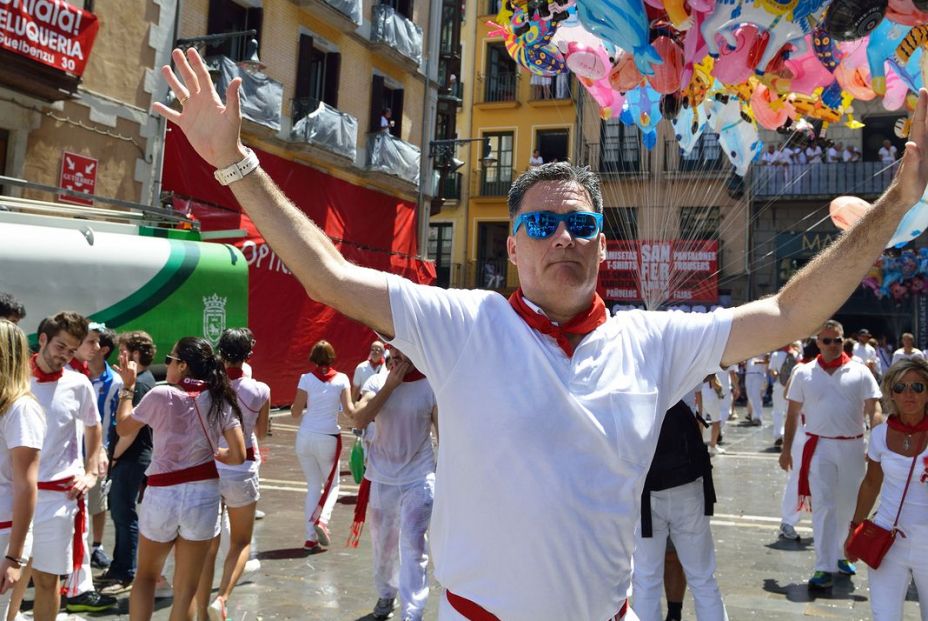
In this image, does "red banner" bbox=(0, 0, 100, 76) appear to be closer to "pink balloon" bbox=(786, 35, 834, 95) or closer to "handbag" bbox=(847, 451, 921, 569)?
"pink balloon" bbox=(786, 35, 834, 95)

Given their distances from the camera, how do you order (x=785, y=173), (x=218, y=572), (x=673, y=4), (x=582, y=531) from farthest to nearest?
(x=785, y=173) < (x=218, y=572) < (x=673, y=4) < (x=582, y=531)

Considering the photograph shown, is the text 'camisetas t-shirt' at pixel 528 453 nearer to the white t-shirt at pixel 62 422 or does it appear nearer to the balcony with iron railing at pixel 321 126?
the white t-shirt at pixel 62 422

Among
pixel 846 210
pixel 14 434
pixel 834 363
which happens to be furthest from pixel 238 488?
pixel 834 363

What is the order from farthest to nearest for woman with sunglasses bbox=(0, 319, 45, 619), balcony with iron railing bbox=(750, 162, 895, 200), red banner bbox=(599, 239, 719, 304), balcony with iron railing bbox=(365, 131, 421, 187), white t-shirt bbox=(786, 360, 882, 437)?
balcony with iron railing bbox=(750, 162, 895, 200) < red banner bbox=(599, 239, 719, 304) < balcony with iron railing bbox=(365, 131, 421, 187) < white t-shirt bbox=(786, 360, 882, 437) < woman with sunglasses bbox=(0, 319, 45, 619)

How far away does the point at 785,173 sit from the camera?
88.8 ft

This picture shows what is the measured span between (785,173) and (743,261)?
11.6 feet

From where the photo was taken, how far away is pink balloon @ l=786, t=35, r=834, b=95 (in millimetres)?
5359

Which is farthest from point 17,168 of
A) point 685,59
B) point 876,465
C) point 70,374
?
point 876,465

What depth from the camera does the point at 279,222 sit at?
7.03 ft

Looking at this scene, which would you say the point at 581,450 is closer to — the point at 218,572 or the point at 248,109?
the point at 218,572

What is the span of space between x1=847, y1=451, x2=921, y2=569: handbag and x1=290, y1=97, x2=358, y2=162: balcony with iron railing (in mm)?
14983

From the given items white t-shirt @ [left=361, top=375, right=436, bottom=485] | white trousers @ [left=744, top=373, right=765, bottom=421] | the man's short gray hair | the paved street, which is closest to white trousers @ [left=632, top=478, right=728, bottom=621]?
the paved street

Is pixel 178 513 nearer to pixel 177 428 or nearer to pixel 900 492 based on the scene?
pixel 177 428

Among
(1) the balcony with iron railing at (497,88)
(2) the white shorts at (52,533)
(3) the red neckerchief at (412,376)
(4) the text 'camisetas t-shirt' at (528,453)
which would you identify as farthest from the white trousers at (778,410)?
(1) the balcony with iron railing at (497,88)
